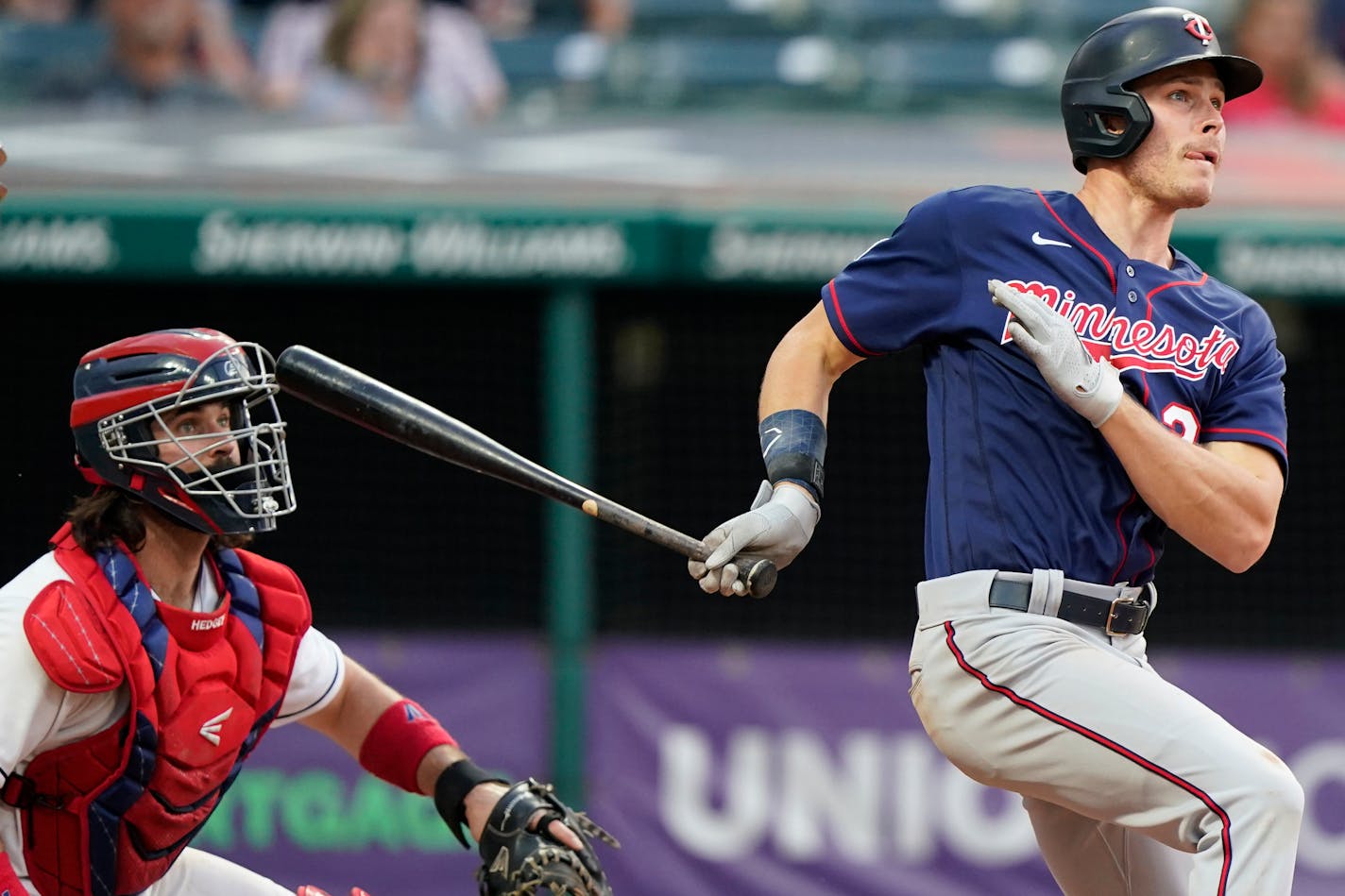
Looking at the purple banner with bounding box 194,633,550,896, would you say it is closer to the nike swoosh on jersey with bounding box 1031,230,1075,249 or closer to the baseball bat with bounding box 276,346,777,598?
the baseball bat with bounding box 276,346,777,598

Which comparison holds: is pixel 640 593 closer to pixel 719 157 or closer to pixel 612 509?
Result: pixel 719 157

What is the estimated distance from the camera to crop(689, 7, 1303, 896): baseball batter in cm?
263

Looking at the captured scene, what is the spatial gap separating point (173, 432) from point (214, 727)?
47cm

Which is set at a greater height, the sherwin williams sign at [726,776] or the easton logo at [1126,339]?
the easton logo at [1126,339]

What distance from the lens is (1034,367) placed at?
2807mm

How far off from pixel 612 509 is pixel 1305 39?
5.57m

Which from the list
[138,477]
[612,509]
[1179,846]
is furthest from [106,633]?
[1179,846]

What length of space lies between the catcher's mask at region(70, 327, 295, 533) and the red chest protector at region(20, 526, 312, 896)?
13 cm

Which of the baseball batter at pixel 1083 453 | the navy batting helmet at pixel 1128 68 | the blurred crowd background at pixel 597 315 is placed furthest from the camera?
the blurred crowd background at pixel 597 315

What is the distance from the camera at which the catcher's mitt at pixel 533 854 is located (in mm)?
3018

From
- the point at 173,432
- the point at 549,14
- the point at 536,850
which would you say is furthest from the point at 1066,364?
the point at 549,14

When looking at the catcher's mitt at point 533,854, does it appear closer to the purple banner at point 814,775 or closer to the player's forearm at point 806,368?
the player's forearm at point 806,368

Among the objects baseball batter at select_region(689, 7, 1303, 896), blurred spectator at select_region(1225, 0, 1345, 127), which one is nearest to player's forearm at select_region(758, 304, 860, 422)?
baseball batter at select_region(689, 7, 1303, 896)

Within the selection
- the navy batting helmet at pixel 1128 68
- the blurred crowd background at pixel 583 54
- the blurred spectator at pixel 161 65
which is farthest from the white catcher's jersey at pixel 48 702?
the blurred spectator at pixel 161 65
